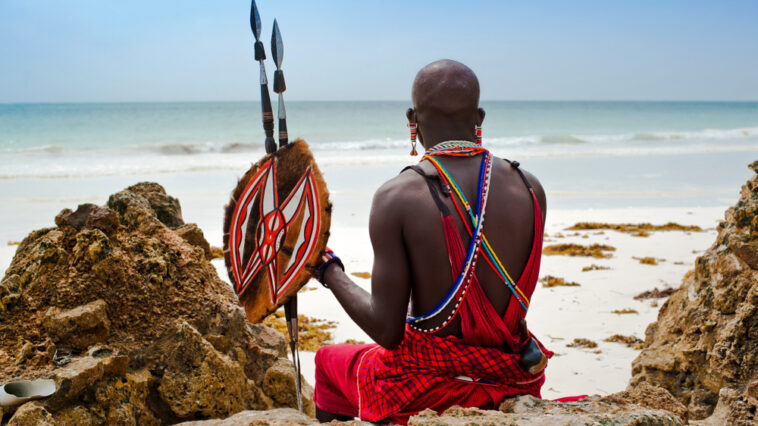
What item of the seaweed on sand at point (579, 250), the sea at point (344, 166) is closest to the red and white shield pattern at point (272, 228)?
the sea at point (344, 166)

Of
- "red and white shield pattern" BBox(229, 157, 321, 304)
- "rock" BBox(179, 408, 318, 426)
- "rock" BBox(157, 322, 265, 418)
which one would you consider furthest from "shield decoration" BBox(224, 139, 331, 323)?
"rock" BBox(179, 408, 318, 426)

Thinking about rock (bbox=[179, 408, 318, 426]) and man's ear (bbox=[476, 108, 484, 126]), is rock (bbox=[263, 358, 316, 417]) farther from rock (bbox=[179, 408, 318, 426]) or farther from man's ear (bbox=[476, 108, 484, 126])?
man's ear (bbox=[476, 108, 484, 126])

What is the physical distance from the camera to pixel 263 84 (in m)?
2.47

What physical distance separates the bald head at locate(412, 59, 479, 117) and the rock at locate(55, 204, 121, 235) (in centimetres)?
155

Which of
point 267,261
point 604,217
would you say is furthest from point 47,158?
point 267,261

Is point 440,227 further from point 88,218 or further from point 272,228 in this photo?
point 88,218

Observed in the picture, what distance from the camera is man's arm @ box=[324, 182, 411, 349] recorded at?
1.98 m

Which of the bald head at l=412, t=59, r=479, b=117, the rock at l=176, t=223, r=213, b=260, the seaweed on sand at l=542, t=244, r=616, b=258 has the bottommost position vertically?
the seaweed on sand at l=542, t=244, r=616, b=258

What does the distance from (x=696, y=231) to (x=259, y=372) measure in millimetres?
7709

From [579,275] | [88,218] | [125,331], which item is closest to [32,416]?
[125,331]

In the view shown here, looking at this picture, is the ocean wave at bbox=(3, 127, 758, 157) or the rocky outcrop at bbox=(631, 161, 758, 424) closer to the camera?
the rocky outcrop at bbox=(631, 161, 758, 424)

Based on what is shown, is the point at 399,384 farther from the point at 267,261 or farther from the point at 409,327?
the point at 267,261

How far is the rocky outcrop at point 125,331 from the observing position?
2.33 meters

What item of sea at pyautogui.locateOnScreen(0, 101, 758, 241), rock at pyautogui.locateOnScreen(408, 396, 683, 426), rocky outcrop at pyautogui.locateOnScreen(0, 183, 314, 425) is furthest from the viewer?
sea at pyautogui.locateOnScreen(0, 101, 758, 241)
